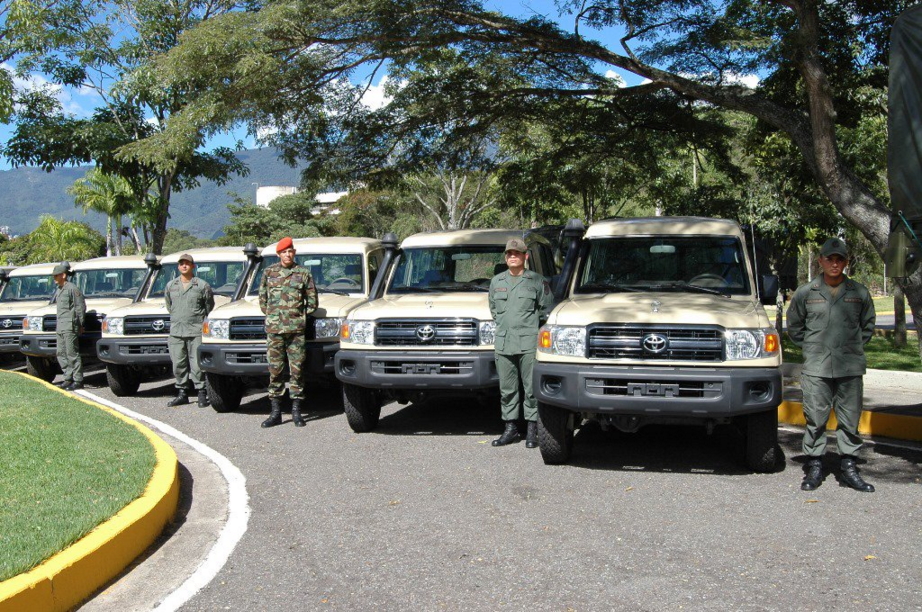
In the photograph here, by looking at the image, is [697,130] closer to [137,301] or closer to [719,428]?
[719,428]

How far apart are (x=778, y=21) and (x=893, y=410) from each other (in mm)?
5939

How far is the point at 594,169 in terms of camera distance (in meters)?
17.5

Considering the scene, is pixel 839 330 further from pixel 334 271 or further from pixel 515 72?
pixel 515 72

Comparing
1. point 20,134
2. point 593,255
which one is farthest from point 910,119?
Result: point 20,134

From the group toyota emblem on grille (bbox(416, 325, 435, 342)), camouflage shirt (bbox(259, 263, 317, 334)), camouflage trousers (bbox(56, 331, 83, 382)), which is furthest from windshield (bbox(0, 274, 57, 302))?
toyota emblem on grille (bbox(416, 325, 435, 342))

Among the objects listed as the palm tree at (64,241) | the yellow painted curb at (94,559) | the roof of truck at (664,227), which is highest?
the palm tree at (64,241)

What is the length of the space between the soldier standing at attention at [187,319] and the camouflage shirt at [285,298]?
71.4 inches

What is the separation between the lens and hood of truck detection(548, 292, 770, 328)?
6.68 metres

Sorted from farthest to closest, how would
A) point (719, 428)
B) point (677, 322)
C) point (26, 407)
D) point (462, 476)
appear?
point (26, 407) → point (719, 428) → point (462, 476) → point (677, 322)

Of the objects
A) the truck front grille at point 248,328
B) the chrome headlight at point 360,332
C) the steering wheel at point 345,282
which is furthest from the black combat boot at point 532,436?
the steering wheel at point 345,282

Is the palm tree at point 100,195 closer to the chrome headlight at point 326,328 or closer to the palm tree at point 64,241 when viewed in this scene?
the palm tree at point 64,241

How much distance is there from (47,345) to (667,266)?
31.2ft

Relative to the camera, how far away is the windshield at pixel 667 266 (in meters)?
7.82

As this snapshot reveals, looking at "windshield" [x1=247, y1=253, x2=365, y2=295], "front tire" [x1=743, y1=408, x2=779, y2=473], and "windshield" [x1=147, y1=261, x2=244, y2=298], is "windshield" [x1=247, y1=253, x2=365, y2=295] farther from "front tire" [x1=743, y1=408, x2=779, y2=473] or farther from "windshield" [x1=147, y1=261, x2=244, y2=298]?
"front tire" [x1=743, y1=408, x2=779, y2=473]
